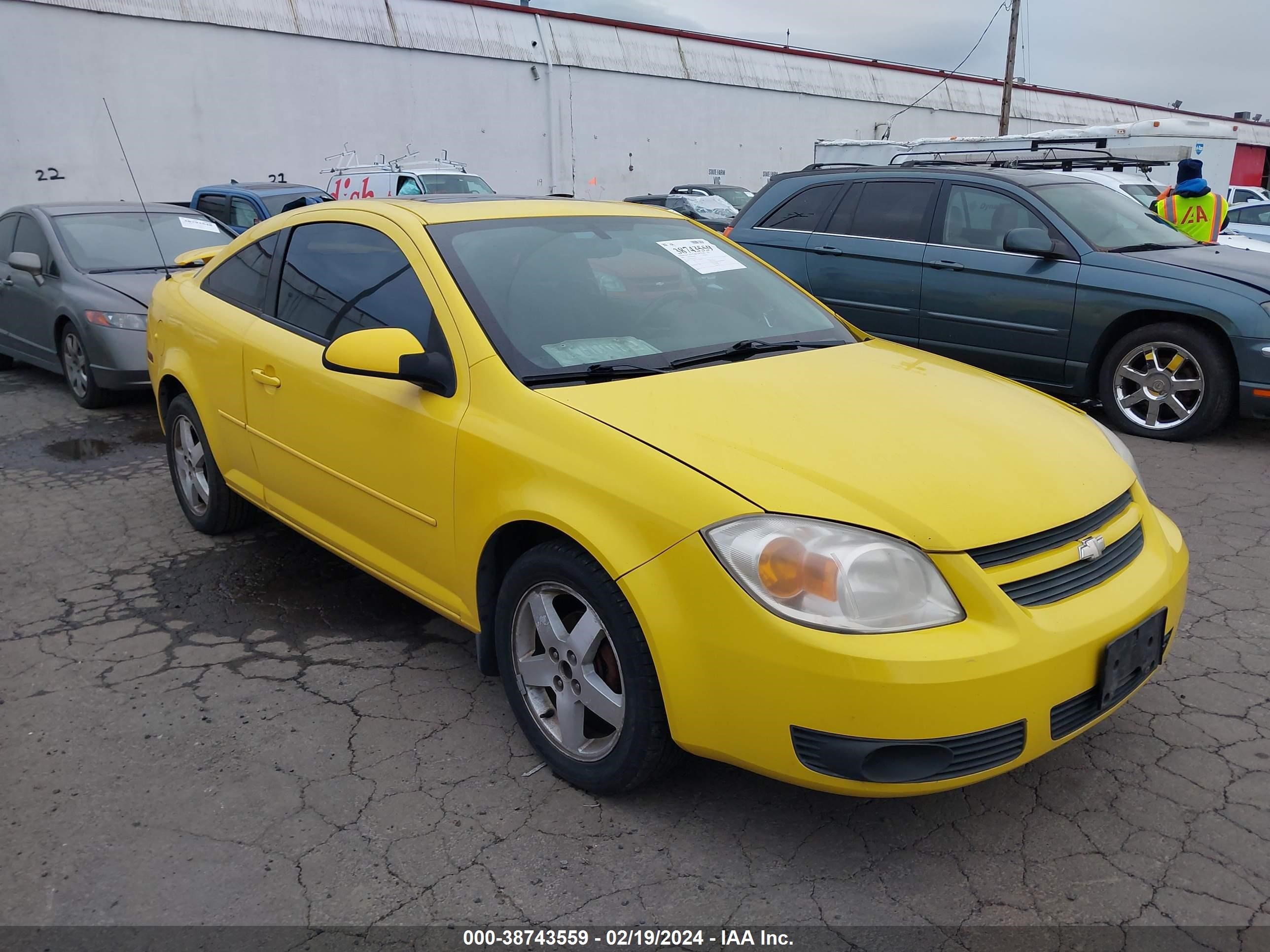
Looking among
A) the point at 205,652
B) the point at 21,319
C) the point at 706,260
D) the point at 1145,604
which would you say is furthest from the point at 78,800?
the point at 21,319

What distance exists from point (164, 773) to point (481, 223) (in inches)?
78.0

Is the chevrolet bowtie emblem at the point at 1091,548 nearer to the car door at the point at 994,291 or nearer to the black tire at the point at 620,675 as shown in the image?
the black tire at the point at 620,675

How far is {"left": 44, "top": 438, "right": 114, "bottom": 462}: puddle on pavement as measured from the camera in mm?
6121

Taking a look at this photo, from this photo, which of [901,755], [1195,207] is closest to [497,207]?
[901,755]

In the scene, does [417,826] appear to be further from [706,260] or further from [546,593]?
[706,260]

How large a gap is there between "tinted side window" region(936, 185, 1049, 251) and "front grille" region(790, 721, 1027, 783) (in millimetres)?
5116

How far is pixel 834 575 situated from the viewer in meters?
2.16

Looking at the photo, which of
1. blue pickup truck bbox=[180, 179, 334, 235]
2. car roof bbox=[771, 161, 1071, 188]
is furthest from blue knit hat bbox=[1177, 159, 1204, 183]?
blue pickup truck bbox=[180, 179, 334, 235]

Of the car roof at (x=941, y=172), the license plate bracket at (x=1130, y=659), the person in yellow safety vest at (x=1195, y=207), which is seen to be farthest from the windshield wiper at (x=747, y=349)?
the person in yellow safety vest at (x=1195, y=207)

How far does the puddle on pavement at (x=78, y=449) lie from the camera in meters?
6.12

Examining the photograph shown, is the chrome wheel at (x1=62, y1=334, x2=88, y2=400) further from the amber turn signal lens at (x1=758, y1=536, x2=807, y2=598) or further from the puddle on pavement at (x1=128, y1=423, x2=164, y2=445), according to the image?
the amber turn signal lens at (x1=758, y1=536, x2=807, y2=598)

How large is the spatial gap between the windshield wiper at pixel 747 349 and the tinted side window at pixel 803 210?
178 inches

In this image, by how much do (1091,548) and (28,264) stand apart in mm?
7730

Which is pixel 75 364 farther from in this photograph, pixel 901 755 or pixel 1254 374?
pixel 1254 374
